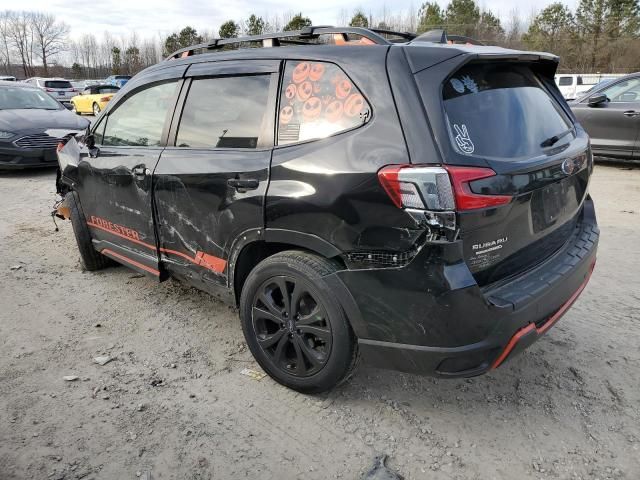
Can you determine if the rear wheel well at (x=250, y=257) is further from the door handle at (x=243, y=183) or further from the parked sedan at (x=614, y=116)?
the parked sedan at (x=614, y=116)

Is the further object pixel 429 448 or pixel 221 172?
pixel 221 172

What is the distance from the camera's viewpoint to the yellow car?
2273 centimetres

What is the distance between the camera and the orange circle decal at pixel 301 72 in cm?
262

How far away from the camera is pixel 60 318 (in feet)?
12.3

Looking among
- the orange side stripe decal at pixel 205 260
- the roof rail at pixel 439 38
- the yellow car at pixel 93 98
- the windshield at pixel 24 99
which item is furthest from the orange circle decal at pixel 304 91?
the yellow car at pixel 93 98

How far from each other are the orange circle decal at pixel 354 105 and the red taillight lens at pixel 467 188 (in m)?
0.53

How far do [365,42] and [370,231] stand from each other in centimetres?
102

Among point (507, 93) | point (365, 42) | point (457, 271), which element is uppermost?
point (365, 42)

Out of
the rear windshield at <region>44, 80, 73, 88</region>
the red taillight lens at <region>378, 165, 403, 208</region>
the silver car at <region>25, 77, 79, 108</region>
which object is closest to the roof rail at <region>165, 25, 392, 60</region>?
the red taillight lens at <region>378, 165, 403, 208</region>

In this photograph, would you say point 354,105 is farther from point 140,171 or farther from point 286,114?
point 140,171

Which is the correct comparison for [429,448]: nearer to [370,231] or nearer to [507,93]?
[370,231]

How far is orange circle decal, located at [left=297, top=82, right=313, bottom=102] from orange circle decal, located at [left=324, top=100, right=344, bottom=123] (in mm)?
163

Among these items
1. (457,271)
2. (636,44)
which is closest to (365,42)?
(457,271)

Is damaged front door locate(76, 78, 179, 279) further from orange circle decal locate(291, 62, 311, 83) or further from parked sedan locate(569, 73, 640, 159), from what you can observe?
parked sedan locate(569, 73, 640, 159)
